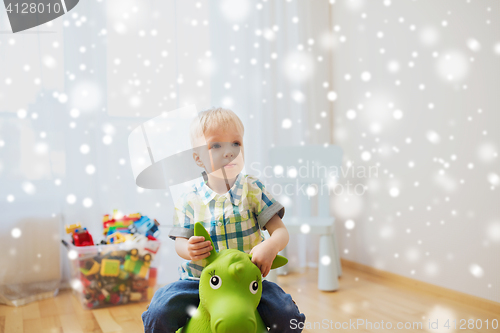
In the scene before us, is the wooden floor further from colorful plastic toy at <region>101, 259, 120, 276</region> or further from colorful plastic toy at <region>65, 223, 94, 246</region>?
colorful plastic toy at <region>65, 223, 94, 246</region>

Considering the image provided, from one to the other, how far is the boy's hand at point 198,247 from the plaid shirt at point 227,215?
11 centimetres

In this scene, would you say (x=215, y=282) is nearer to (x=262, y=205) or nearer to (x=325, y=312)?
(x=262, y=205)

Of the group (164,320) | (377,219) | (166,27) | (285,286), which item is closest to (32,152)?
(166,27)

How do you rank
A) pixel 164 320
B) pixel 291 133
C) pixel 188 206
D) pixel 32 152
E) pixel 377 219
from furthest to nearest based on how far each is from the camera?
1. pixel 291 133
2. pixel 377 219
3. pixel 32 152
4. pixel 188 206
5. pixel 164 320

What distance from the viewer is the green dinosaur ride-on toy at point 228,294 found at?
27.7 inches

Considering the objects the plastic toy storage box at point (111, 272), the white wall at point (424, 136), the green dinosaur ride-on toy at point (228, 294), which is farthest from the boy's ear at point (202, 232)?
the white wall at point (424, 136)

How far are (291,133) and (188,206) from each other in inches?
50.3

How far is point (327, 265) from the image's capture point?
1682mm

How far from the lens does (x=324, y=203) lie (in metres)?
1.96

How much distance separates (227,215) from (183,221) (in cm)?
12

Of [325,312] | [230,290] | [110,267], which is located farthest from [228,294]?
[110,267]

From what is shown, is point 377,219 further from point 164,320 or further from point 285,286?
point 164,320

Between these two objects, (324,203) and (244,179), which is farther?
(324,203)

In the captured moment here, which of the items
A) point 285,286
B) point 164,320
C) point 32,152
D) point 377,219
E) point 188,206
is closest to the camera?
point 164,320
